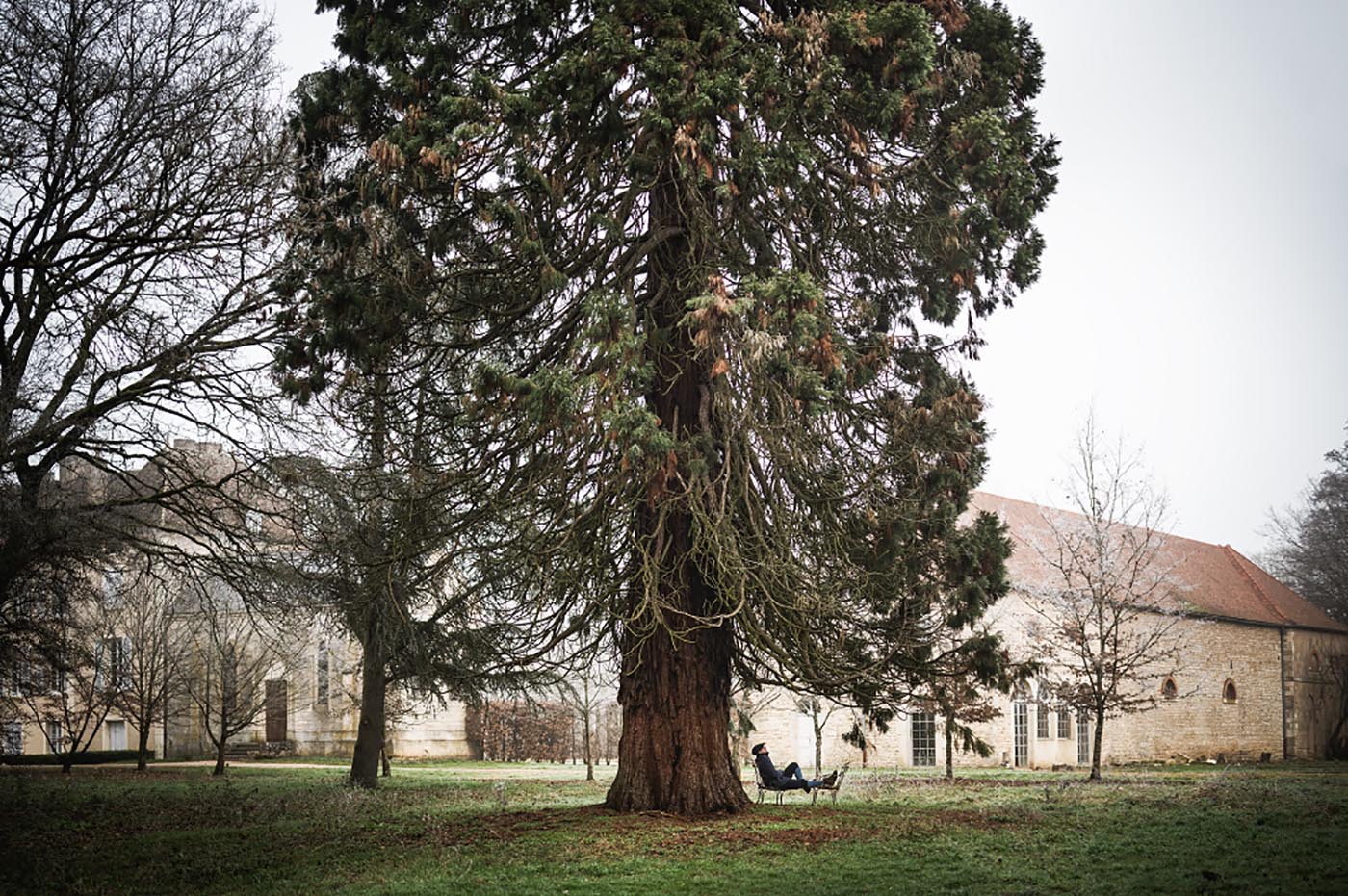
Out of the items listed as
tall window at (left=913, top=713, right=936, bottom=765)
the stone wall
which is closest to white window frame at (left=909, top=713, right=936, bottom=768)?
tall window at (left=913, top=713, right=936, bottom=765)

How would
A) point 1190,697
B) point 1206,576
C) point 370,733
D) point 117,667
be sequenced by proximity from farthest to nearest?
point 1206,576
point 1190,697
point 117,667
point 370,733

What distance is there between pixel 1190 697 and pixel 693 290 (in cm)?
3458

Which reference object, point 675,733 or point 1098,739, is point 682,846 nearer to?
point 675,733

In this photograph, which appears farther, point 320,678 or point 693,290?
point 320,678

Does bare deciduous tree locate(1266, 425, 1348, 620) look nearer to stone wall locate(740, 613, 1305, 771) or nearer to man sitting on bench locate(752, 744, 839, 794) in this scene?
stone wall locate(740, 613, 1305, 771)

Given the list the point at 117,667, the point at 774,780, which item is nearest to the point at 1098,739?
the point at 774,780

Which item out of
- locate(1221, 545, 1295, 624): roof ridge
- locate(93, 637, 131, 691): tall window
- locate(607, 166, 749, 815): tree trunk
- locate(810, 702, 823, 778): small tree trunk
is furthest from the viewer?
locate(1221, 545, 1295, 624): roof ridge

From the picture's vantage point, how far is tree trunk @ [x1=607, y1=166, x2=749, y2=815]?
12.3 meters

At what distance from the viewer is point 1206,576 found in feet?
143

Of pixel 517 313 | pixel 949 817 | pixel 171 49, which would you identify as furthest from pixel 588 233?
pixel 949 817

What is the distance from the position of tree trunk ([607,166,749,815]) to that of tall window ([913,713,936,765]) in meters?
21.0

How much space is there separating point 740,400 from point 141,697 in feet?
62.6

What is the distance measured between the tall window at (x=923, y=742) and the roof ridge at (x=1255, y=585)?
1890 centimetres

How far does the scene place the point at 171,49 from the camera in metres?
13.7
